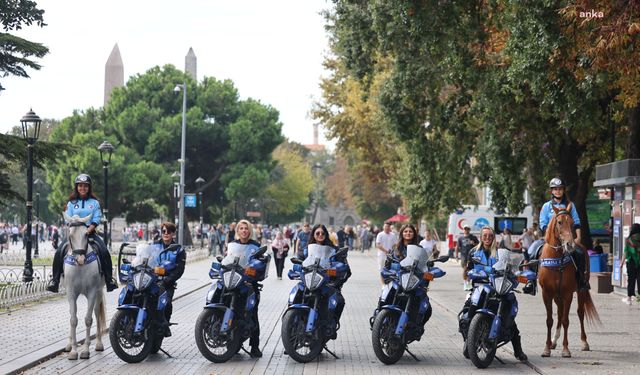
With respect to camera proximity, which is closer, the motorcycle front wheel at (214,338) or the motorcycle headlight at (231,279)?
the motorcycle front wheel at (214,338)

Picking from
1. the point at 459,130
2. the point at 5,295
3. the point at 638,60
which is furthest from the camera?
the point at 459,130

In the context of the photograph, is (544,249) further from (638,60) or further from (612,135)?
(612,135)

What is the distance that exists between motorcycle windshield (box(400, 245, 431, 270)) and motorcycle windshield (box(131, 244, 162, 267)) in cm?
295

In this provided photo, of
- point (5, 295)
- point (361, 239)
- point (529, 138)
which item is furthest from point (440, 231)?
point (5, 295)

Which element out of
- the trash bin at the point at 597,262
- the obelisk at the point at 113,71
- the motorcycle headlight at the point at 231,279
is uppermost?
the obelisk at the point at 113,71

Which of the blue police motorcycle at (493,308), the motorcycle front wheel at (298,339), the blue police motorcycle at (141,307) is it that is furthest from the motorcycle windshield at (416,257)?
the blue police motorcycle at (141,307)

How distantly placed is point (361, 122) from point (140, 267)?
39828 mm

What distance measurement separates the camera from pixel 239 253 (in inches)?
543

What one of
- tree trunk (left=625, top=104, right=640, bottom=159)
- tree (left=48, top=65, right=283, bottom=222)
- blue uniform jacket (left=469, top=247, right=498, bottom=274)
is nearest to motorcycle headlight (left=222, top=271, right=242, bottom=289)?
blue uniform jacket (left=469, top=247, right=498, bottom=274)

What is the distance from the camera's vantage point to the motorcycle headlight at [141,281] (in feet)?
44.9

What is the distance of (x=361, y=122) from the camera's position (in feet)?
175

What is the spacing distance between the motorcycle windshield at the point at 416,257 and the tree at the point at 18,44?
517 inches

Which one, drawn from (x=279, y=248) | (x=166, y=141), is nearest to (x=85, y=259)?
(x=279, y=248)

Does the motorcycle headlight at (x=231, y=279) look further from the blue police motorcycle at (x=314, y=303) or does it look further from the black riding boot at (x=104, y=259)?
the black riding boot at (x=104, y=259)
